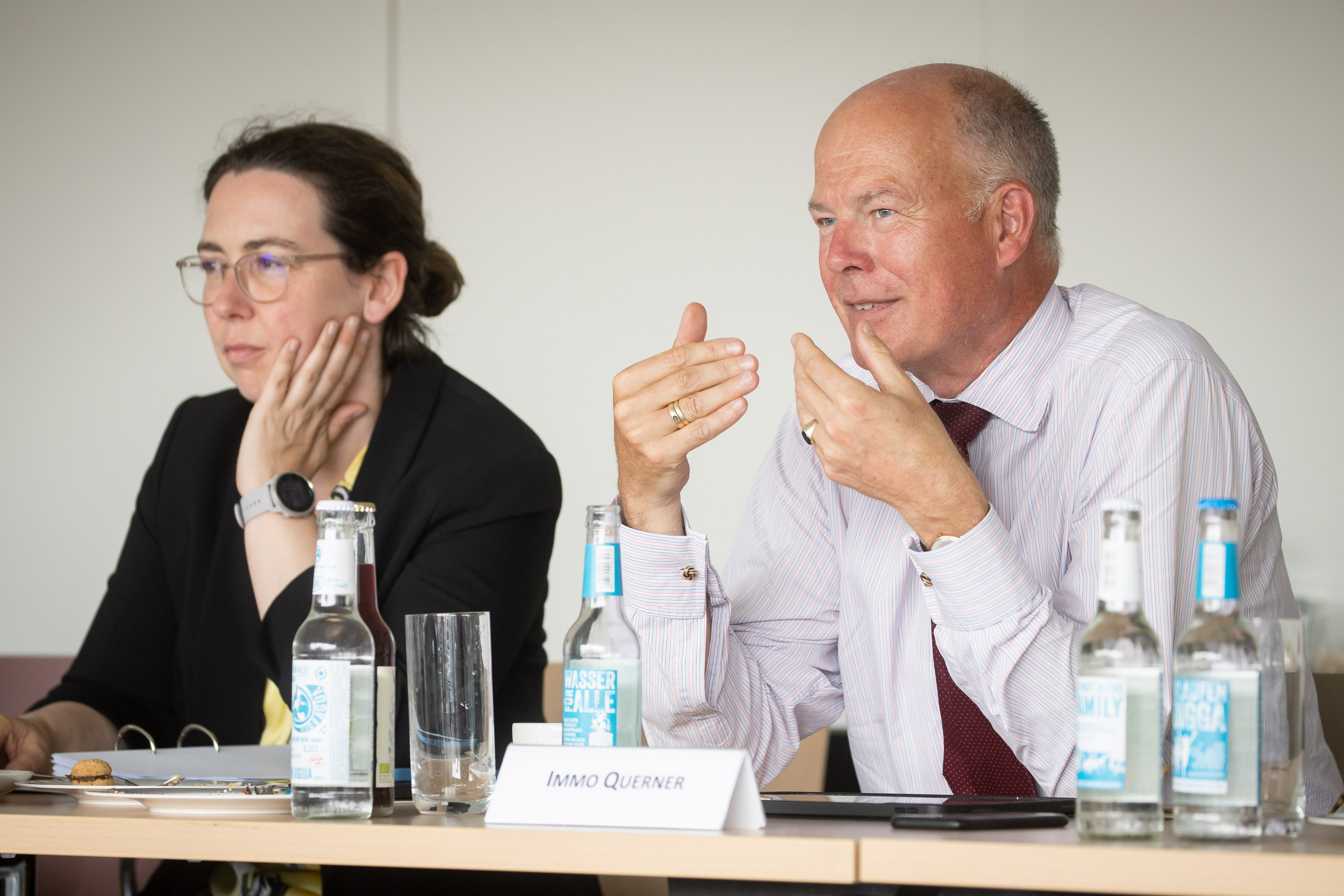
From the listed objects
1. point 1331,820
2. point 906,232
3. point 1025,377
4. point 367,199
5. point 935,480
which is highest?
point 367,199

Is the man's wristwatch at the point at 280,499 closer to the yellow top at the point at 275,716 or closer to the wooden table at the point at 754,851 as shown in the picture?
the yellow top at the point at 275,716

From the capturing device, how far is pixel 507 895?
135 cm

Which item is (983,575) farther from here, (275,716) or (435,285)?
(435,285)

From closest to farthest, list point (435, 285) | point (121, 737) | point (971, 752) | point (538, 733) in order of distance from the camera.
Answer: point (538, 733), point (971, 752), point (121, 737), point (435, 285)

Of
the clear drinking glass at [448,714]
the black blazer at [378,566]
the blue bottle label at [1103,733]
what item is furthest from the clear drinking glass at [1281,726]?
the black blazer at [378,566]

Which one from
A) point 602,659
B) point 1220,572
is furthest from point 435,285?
point 1220,572

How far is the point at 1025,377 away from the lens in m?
1.38

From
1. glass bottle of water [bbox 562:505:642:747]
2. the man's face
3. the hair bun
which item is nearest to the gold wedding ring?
glass bottle of water [bbox 562:505:642:747]

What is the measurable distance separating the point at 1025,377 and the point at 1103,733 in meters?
0.71

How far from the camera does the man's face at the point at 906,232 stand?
4.51 feet

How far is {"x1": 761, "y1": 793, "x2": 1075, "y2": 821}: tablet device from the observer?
85 cm

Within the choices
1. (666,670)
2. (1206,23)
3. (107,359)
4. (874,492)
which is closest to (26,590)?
(107,359)

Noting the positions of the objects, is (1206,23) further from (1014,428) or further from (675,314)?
(1014,428)

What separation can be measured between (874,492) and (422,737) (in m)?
0.44
